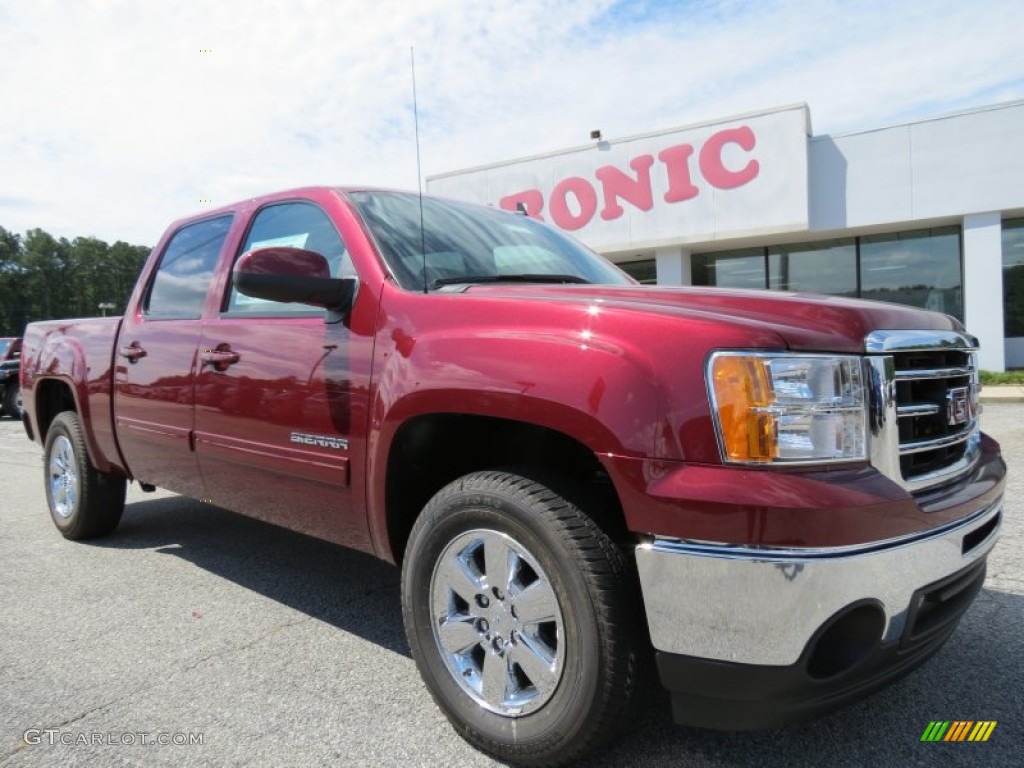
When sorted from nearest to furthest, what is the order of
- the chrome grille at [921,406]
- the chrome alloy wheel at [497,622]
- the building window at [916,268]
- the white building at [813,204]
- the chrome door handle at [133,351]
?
1. the chrome grille at [921,406]
2. the chrome alloy wheel at [497,622]
3. the chrome door handle at [133,351]
4. the white building at [813,204]
5. the building window at [916,268]

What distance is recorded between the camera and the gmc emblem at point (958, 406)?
83.8 inches

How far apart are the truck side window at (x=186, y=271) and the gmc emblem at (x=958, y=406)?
3.16 m

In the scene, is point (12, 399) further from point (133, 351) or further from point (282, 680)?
point (282, 680)

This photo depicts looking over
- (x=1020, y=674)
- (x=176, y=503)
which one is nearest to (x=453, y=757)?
(x=1020, y=674)

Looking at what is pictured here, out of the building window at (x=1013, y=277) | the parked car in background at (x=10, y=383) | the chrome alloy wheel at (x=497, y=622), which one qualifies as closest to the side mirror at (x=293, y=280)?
the chrome alloy wheel at (x=497, y=622)

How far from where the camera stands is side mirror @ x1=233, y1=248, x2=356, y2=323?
2475 millimetres

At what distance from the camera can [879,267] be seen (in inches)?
611

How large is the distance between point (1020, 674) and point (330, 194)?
317 centimetres

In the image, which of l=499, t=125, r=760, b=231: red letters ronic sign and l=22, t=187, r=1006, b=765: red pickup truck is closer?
l=22, t=187, r=1006, b=765: red pickup truck

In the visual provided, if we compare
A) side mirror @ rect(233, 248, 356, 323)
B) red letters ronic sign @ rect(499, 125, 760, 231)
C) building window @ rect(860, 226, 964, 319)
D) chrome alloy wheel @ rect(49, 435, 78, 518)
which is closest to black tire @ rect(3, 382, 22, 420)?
red letters ronic sign @ rect(499, 125, 760, 231)

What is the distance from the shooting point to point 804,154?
14.0 m

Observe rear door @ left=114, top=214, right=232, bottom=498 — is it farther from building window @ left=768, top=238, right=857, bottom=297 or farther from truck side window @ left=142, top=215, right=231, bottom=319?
building window @ left=768, top=238, right=857, bottom=297

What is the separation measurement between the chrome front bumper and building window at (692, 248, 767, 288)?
50.7 ft

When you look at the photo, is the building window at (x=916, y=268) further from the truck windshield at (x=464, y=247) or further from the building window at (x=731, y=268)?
the truck windshield at (x=464, y=247)
